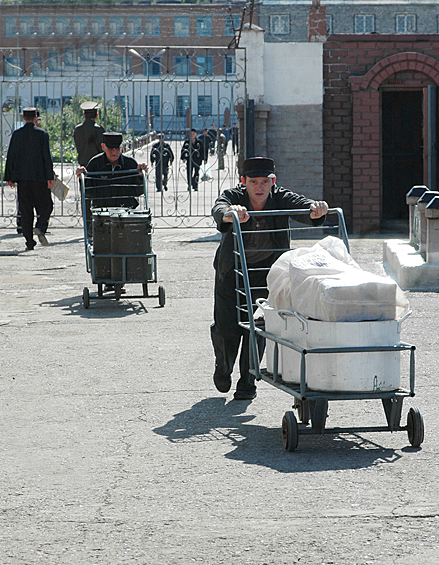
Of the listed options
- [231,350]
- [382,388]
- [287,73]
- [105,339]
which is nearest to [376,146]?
[287,73]

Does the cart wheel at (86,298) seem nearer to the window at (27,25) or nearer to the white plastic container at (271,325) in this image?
the white plastic container at (271,325)

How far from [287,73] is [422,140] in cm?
363

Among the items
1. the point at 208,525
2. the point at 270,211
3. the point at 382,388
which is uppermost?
the point at 270,211

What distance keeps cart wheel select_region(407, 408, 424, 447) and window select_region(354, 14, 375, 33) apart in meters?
75.6

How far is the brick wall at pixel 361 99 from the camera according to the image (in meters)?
18.0

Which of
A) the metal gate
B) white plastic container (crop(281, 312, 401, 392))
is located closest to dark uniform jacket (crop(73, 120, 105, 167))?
the metal gate

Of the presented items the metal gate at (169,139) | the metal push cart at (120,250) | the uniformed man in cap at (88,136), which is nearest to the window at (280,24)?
the metal gate at (169,139)

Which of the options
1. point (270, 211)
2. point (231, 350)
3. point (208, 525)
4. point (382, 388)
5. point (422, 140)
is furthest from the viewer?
point (422, 140)

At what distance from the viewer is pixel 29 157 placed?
15047 mm

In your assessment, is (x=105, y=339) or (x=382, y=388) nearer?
(x=382, y=388)

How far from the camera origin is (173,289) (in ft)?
38.8

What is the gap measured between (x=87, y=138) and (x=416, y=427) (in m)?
11.8

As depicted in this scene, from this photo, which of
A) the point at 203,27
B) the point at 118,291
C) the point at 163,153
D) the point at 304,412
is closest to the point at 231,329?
the point at 304,412

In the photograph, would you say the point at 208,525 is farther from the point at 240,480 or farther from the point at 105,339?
the point at 105,339
